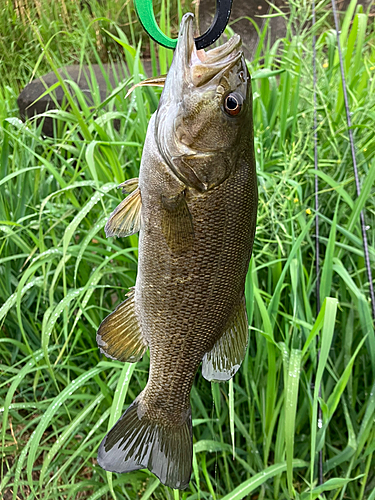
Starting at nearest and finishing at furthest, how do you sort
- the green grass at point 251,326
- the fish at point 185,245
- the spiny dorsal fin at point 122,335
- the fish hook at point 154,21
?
1. the fish hook at point 154,21
2. the fish at point 185,245
3. the spiny dorsal fin at point 122,335
4. the green grass at point 251,326

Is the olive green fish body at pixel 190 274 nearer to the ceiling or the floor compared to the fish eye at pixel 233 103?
nearer to the floor

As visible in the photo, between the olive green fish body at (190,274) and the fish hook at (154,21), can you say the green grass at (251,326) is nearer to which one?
the olive green fish body at (190,274)

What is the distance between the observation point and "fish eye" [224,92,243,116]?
70 cm

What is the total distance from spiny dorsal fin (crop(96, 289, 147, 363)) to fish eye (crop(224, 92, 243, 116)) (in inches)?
16.2

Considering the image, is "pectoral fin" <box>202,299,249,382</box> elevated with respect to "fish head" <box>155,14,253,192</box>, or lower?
lower

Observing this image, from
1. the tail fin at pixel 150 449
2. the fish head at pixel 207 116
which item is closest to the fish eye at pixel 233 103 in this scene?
the fish head at pixel 207 116

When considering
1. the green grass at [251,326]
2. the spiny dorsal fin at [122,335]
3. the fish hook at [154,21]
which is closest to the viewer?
the fish hook at [154,21]

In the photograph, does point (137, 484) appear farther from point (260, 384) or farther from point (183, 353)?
point (183, 353)

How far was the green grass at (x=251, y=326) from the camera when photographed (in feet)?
4.48

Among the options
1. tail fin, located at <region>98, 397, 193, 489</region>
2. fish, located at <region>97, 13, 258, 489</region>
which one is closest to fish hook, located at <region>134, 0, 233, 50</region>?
fish, located at <region>97, 13, 258, 489</region>

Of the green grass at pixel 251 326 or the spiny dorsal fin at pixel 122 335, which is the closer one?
the spiny dorsal fin at pixel 122 335

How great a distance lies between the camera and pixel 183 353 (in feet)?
2.66

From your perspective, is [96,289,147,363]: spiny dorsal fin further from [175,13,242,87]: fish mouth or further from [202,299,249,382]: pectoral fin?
[175,13,242,87]: fish mouth

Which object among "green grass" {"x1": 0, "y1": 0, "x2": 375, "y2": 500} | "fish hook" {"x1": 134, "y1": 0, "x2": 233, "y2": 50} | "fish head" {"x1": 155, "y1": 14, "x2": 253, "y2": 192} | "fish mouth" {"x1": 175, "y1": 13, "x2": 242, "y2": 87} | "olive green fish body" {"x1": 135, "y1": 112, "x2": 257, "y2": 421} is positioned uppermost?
"fish hook" {"x1": 134, "y1": 0, "x2": 233, "y2": 50}
